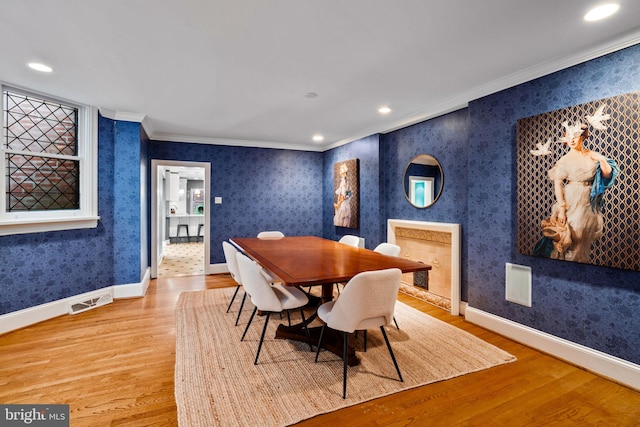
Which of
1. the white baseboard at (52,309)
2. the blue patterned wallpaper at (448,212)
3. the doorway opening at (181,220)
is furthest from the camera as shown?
the doorway opening at (181,220)

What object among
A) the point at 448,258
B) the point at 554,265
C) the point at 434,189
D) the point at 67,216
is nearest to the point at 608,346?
the point at 554,265

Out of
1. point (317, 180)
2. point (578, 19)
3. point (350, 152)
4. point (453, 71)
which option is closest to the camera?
point (578, 19)

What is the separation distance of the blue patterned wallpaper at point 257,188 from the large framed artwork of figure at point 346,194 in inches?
27.5

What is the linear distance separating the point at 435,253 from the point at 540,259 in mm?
1340

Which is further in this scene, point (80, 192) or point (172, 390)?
point (80, 192)

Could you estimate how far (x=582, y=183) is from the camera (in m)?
2.29

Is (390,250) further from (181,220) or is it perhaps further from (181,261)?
(181,220)

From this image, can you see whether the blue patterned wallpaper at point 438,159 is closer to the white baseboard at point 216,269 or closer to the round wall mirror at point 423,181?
the round wall mirror at point 423,181

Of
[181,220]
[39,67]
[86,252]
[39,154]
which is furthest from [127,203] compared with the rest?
[181,220]

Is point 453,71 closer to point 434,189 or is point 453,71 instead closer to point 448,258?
point 434,189

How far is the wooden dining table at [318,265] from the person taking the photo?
6.48ft

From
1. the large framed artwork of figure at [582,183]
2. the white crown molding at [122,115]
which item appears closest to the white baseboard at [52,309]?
the white crown molding at [122,115]

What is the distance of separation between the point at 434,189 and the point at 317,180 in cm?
289

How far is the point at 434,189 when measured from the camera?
380cm
